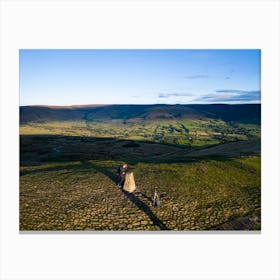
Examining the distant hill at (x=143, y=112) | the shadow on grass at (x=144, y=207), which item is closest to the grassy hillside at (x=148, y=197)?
the shadow on grass at (x=144, y=207)

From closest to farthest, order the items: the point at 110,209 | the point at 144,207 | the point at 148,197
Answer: the point at 110,209
the point at 144,207
the point at 148,197

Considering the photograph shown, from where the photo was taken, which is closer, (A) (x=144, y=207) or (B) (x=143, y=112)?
(A) (x=144, y=207)

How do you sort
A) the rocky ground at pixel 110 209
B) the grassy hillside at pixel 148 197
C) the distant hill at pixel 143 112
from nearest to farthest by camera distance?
the rocky ground at pixel 110 209
the grassy hillside at pixel 148 197
the distant hill at pixel 143 112

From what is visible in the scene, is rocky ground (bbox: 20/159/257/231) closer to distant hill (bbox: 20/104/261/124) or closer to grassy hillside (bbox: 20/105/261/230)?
grassy hillside (bbox: 20/105/261/230)

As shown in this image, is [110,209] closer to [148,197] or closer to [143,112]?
[148,197]

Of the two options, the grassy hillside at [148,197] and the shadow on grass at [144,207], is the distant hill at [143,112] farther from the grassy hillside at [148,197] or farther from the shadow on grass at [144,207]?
the shadow on grass at [144,207]

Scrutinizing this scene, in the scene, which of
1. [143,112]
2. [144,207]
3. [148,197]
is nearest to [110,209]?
[144,207]
